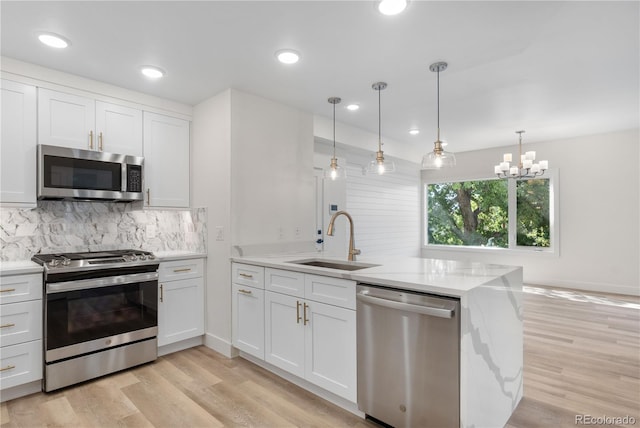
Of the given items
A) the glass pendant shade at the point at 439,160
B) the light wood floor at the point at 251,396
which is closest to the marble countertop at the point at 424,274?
the glass pendant shade at the point at 439,160

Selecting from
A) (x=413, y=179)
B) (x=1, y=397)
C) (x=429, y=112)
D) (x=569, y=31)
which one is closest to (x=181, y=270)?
(x=1, y=397)

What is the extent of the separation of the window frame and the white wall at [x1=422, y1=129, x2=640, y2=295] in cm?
8

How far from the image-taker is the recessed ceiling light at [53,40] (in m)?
2.29

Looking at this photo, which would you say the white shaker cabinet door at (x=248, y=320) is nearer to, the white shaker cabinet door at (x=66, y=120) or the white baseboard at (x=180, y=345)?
the white baseboard at (x=180, y=345)

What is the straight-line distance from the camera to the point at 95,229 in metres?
3.23

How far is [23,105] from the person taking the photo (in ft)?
8.68

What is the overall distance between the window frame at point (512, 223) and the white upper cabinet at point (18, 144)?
6.73m

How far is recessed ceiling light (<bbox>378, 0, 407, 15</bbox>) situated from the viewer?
195cm

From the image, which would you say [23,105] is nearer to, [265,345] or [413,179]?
[265,345]

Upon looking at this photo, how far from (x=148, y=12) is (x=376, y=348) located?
242 centimetres

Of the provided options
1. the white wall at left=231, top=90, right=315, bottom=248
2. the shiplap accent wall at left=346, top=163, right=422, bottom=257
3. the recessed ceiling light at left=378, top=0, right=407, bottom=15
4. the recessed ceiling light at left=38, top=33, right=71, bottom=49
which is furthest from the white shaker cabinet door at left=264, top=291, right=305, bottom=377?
the shiplap accent wall at left=346, top=163, right=422, bottom=257

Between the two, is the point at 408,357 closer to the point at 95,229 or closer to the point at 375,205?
the point at 95,229

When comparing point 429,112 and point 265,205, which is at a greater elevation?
point 429,112

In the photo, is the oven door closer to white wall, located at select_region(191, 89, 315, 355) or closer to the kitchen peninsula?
white wall, located at select_region(191, 89, 315, 355)
